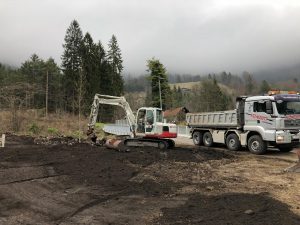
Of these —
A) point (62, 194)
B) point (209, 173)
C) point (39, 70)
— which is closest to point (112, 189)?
point (62, 194)

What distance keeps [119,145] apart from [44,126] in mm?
19437

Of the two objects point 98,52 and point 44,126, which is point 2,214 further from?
point 98,52

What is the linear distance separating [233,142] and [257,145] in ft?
6.68

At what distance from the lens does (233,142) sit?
24.0 m

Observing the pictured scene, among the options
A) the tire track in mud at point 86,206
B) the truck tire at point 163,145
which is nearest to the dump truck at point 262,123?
the truck tire at point 163,145

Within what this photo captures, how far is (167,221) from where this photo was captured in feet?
27.7

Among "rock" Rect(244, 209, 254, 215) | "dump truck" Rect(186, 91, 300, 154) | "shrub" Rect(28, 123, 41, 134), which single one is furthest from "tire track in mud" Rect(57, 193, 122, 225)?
"shrub" Rect(28, 123, 41, 134)

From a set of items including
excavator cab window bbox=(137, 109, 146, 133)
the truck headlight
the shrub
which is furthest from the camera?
the shrub

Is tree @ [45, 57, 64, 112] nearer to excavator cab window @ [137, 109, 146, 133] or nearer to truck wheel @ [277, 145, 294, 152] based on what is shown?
excavator cab window @ [137, 109, 146, 133]

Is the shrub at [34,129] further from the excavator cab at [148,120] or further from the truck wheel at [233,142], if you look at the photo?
the truck wheel at [233,142]

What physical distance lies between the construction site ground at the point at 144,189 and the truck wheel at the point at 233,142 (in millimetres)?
4030

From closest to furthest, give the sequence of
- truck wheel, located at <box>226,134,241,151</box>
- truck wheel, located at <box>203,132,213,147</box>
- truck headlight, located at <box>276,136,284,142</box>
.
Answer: truck headlight, located at <box>276,136,284,142</box> → truck wheel, located at <box>226,134,241,151</box> → truck wheel, located at <box>203,132,213,147</box>

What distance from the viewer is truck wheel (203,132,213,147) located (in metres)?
26.3

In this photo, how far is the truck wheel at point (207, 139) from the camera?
86.2ft
